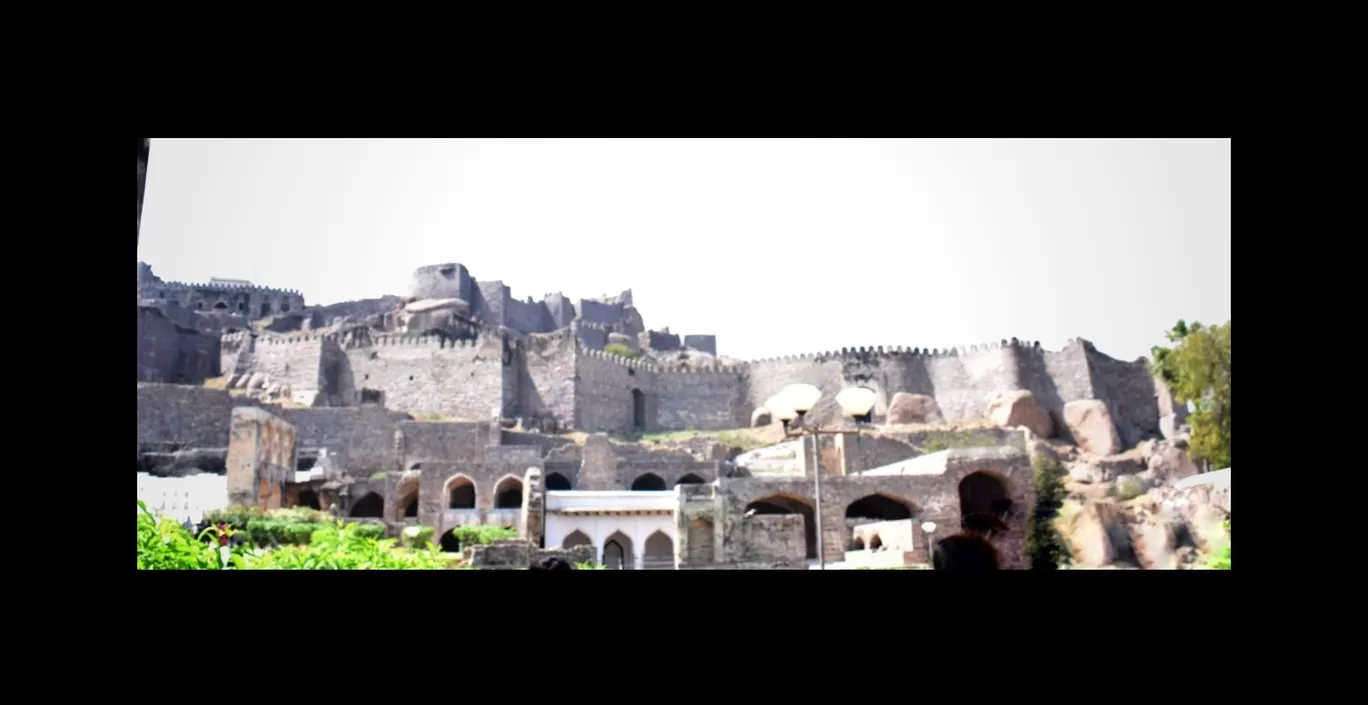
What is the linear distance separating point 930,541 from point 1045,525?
2.23m

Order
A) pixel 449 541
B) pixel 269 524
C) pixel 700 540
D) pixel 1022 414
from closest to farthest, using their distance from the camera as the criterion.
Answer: pixel 269 524 → pixel 700 540 → pixel 449 541 → pixel 1022 414

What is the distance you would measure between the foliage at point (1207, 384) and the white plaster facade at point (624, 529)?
8301 mm

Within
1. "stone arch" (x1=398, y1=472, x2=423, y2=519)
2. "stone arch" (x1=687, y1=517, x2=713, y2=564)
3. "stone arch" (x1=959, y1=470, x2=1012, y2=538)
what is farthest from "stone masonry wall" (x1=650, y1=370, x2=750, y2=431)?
"stone arch" (x1=687, y1=517, x2=713, y2=564)

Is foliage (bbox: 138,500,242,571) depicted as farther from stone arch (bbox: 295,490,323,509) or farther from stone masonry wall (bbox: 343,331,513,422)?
stone masonry wall (bbox: 343,331,513,422)

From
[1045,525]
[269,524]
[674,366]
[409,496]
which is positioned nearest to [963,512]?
[1045,525]

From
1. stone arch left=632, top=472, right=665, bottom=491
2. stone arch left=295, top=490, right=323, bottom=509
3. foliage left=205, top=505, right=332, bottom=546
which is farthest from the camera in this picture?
stone arch left=632, top=472, right=665, bottom=491

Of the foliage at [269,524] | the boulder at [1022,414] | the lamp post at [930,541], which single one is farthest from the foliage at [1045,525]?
the foliage at [269,524]

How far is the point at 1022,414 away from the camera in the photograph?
29203 mm

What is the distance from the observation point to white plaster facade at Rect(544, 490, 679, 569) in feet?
59.6

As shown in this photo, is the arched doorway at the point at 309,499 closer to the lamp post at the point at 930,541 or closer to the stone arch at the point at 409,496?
the stone arch at the point at 409,496

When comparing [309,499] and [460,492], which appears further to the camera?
[460,492]

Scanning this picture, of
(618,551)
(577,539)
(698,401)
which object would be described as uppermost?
(698,401)

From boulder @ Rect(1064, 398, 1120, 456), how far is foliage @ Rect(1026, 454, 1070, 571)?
7.69 metres

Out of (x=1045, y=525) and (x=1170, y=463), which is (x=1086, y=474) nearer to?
(x=1170, y=463)
